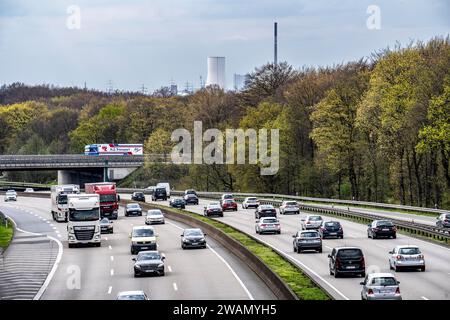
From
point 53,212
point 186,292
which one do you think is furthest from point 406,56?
point 186,292

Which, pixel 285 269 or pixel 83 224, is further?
pixel 83 224

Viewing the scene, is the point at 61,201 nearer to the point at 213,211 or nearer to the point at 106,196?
the point at 106,196

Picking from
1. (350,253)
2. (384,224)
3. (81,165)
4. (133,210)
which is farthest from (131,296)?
(81,165)

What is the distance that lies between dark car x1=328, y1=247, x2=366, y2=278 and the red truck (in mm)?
48536

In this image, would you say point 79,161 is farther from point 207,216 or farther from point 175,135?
point 207,216

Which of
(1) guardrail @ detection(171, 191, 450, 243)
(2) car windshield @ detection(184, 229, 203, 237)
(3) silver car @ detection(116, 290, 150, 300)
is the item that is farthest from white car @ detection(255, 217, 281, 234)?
(3) silver car @ detection(116, 290, 150, 300)

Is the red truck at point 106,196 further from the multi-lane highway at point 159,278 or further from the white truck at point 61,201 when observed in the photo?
the multi-lane highway at point 159,278

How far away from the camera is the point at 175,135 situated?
6826 inches

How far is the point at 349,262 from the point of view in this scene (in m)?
49.5

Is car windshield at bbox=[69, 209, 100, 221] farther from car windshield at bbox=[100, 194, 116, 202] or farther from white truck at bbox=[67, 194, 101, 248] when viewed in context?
car windshield at bbox=[100, 194, 116, 202]

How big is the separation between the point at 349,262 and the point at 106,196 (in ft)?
164

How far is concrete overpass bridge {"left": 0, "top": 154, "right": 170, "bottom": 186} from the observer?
155500 mm

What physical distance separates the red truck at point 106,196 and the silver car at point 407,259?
47.5 meters

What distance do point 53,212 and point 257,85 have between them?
66.1 m
